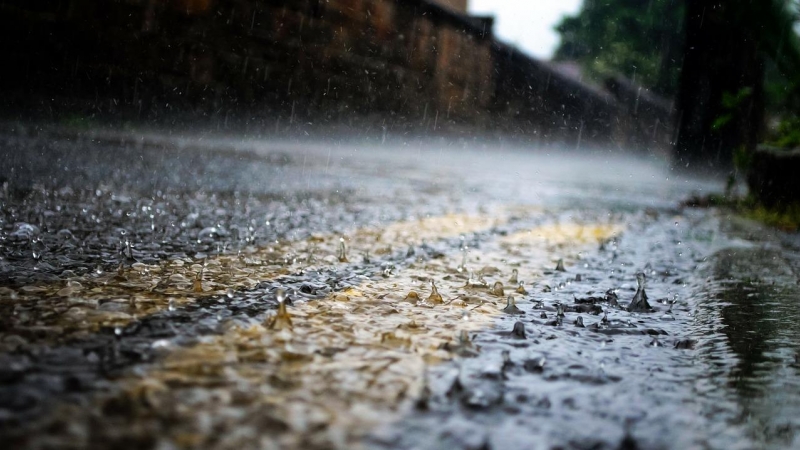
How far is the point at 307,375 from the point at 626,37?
113 ft

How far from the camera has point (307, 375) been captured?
1171 mm

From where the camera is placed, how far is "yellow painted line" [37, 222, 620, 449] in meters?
0.95

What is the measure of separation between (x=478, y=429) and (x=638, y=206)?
4618 millimetres

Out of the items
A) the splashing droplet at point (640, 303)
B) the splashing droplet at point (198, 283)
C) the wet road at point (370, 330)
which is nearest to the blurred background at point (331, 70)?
the wet road at point (370, 330)

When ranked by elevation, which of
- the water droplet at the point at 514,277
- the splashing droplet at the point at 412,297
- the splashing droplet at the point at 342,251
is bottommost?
the splashing droplet at the point at 342,251

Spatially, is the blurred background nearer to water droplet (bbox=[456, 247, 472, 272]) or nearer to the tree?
the tree

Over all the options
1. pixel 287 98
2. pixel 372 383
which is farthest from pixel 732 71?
Answer: pixel 372 383

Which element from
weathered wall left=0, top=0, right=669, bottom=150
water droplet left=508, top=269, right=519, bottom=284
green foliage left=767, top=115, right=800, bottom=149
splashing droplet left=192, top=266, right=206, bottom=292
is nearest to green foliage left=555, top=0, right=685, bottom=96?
weathered wall left=0, top=0, right=669, bottom=150

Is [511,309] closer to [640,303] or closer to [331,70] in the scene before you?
[640,303]

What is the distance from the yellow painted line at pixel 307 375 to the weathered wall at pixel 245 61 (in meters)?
4.48

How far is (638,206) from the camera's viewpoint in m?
5.28

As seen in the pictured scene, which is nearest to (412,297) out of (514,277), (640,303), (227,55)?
(514,277)

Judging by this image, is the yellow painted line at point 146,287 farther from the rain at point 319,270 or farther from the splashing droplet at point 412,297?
the splashing droplet at point 412,297

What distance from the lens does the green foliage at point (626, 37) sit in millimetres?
27453
